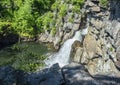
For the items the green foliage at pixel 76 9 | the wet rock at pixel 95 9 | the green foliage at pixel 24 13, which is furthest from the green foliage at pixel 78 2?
the green foliage at pixel 24 13

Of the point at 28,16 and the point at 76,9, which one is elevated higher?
the point at 76,9

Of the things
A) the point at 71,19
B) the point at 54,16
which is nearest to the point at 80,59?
the point at 71,19

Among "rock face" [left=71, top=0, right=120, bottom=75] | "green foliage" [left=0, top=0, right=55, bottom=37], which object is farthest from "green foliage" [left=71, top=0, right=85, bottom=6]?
"green foliage" [left=0, top=0, right=55, bottom=37]

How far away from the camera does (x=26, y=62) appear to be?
27.6 m

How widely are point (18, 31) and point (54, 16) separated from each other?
289 inches

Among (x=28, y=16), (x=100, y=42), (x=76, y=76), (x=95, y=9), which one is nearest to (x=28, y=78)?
(x=76, y=76)

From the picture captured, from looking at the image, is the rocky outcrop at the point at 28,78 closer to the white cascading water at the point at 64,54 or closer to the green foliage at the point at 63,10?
the white cascading water at the point at 64,54

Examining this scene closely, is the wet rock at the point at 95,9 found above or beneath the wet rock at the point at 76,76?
beneath

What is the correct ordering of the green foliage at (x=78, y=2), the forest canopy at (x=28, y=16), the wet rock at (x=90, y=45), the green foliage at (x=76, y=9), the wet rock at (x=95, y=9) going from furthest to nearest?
the forest canopy at (x=28, y=16)
the green foliage at (x=78, y=2)
the green foliage at (x=76, y=9)
the wet rock at (x=90, y=45)
the wet rock at (x=95, y=9)

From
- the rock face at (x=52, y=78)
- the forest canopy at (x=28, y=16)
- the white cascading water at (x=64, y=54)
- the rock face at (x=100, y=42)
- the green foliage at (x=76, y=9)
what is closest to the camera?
the rock face at (x=52, y=78)

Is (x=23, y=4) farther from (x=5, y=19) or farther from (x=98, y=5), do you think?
(x=98, y=5)

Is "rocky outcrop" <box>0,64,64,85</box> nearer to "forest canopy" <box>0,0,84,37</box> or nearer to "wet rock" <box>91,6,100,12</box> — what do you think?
"wet rock" <box>91,6,100,12</box>

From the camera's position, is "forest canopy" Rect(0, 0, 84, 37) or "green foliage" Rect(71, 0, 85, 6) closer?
"green foliage" Rect(71, 0, 85, 6)

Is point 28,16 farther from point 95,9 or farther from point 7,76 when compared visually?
point 7,76
